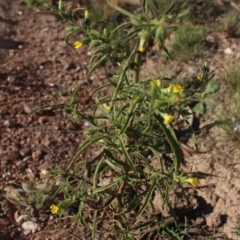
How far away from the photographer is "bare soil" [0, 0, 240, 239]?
2.84 meters

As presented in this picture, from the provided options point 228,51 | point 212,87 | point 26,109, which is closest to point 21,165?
point 26,109

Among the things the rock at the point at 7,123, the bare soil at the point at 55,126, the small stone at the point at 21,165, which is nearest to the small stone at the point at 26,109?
the bare soil at the point at 55,126

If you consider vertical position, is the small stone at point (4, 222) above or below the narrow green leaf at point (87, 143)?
below

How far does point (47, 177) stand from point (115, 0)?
2.07 m

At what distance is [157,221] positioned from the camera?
2828 millimetres

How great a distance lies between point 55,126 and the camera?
3371mm

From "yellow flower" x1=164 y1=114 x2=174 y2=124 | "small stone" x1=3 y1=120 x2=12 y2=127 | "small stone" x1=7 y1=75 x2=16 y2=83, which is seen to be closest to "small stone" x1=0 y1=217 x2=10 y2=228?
"small stone" x1=3 y1=120 x2=12 y2=127

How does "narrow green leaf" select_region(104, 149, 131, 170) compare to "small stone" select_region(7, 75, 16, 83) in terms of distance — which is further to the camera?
"small stone" select_region(7, 75, 16, 83)

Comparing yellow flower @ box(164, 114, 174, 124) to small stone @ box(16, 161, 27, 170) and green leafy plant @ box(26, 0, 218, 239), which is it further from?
small stone @ box(16, 161, 27, 170)

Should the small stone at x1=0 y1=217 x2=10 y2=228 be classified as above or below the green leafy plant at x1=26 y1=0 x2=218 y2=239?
below

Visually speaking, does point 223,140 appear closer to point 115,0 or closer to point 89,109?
point 89,109

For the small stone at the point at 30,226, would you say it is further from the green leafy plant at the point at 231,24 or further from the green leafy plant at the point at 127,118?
the green leafy plant at the point at 231,24

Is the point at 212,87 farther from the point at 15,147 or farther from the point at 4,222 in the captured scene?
the point at 4,222

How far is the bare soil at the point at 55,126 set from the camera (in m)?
2.84
